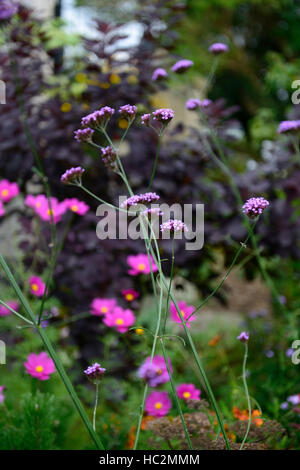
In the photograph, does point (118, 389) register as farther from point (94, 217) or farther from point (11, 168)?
point (11, 168)

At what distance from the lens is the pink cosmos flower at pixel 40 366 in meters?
1.08

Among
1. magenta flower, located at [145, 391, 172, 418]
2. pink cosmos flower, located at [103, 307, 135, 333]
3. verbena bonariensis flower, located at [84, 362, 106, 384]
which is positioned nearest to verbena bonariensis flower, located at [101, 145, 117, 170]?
verbena bonariensis flower, located at [84, 362, 106, 384]

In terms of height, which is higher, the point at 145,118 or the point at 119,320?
the point at 145,118

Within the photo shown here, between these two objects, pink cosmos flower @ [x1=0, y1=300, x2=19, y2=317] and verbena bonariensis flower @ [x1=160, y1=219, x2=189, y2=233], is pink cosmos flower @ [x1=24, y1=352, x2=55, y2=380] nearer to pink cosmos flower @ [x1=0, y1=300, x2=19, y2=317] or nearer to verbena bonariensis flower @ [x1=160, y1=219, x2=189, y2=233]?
pink cosmos flower @ [x1=0, y1=300, x2=19, y2=317]

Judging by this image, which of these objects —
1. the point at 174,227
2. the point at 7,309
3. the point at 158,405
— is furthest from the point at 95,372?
the point at 7,309

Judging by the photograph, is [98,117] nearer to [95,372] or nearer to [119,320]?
[95,372]

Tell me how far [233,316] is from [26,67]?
2.71 m

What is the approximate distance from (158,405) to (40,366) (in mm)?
280

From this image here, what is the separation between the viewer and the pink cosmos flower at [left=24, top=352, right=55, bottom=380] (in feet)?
3.55

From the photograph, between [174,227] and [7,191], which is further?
[7,191]

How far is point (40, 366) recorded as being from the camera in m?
1.11

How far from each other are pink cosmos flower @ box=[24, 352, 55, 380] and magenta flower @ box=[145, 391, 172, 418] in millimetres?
234

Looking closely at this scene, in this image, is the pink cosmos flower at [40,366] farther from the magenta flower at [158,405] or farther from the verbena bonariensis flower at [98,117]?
the verbena bonariensis flower at [98,117]
